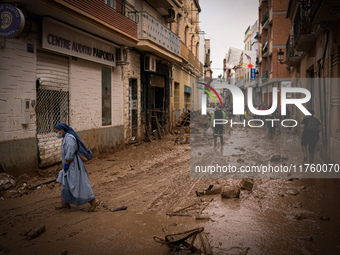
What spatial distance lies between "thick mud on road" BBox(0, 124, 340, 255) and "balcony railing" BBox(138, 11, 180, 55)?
775 centimetres

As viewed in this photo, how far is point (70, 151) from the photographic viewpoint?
5312 millimetres

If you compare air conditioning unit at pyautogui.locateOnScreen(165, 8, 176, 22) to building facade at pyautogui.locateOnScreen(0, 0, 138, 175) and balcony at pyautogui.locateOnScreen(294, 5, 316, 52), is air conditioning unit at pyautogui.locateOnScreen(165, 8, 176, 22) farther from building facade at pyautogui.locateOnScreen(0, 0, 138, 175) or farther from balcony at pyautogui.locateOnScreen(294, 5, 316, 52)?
balcony at pyautogui.locateOnScreen(294, 5, 316, 52)

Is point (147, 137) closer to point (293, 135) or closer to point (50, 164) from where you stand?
point (50, 164)

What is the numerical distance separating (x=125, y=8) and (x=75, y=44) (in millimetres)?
4423

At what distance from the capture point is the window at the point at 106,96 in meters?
11.8

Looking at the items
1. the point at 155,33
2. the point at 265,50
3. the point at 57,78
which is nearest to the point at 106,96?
the point at 57,78

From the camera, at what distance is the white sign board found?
853cm

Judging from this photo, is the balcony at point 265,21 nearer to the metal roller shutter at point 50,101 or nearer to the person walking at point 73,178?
the metal roller shutter at point 50,101

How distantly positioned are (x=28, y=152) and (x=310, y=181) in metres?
7.13

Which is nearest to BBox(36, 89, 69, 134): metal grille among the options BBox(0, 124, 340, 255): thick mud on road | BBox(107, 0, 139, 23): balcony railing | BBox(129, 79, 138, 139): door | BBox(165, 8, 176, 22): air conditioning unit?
BBox(0, 124, 340, 255): thick mud on road

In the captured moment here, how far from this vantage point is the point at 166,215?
520 cm

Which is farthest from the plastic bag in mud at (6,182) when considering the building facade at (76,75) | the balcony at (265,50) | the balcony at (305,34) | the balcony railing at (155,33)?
the balcony at (265,50)

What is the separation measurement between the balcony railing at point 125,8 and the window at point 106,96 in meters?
2.59

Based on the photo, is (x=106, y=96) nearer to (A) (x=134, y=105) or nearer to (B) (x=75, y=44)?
(B) (x=75, y=44)
